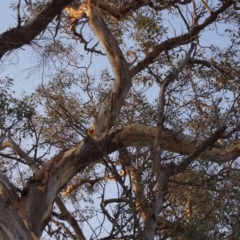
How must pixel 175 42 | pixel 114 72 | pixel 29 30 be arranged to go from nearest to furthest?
pixel 29 30 < pixel 114 72 < pixel 175 42

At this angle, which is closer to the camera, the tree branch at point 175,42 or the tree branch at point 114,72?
the tree branch at point 114,72

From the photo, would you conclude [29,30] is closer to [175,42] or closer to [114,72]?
[114,72]

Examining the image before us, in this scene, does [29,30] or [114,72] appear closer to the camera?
[29,30]

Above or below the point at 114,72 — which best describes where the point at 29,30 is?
below

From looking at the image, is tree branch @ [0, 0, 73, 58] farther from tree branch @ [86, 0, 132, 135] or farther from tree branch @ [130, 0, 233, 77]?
tree branch @ [130, 0, 233, 77]

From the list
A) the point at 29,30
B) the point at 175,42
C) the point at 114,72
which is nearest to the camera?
the point at 29,30

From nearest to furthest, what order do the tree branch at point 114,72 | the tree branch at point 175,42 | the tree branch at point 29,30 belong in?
the tree branch at point 29,30
the tree branch at point 114,72
the tree branch at point 175,42

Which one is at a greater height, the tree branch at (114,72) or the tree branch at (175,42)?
the tree branch at (175,42)

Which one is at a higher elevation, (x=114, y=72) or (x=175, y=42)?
(x=175, y=42)

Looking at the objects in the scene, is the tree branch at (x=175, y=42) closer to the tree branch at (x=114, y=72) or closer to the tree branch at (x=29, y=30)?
the tree branch at (x=114, y=72)

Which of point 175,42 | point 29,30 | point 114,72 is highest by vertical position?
point 175,42

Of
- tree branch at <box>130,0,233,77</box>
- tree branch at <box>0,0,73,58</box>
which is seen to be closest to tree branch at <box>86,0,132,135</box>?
tree branch at <box>130,0,233,77</box>

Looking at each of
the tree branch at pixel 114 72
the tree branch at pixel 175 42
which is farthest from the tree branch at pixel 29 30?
the tree branch at pixel 175 42

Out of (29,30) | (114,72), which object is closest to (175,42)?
(114,72)
